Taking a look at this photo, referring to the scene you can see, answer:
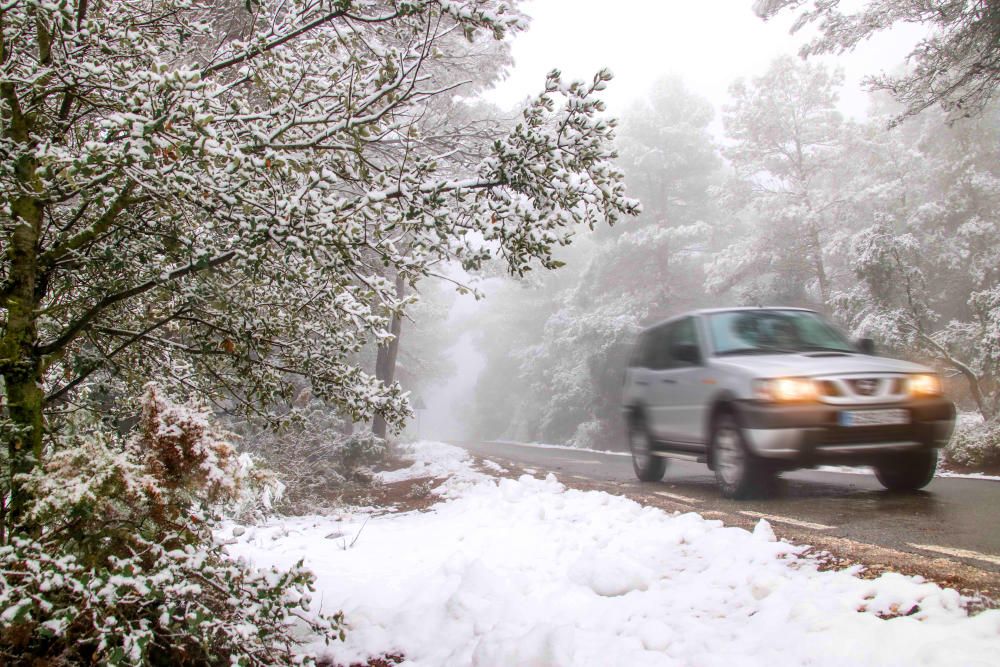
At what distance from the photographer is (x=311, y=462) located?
35.5 feet

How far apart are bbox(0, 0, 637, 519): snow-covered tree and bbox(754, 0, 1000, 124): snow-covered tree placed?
398 inches

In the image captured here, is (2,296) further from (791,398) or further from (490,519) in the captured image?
(791,398)

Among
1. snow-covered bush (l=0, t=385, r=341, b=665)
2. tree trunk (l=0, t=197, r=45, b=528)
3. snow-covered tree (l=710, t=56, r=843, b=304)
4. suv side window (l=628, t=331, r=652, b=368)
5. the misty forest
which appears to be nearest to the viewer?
snow-covered bush (l=0, t=385, r=341, b=665)

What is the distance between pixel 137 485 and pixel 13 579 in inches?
21.3

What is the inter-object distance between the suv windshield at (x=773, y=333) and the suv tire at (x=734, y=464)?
91 cm

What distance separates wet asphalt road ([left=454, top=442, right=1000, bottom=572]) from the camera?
12.9 ft

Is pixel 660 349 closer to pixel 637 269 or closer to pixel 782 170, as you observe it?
pixel 782 170

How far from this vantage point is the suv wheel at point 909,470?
588cm

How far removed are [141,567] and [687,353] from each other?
5865mm

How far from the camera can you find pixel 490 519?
5965 mm

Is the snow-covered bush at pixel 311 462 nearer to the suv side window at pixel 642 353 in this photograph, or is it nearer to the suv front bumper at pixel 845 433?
the suv side window at pixel 642 353

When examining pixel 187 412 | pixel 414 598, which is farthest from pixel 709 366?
pixel 187 412

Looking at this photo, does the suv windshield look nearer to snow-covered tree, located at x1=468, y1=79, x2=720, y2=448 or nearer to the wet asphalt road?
the wet asphalt road

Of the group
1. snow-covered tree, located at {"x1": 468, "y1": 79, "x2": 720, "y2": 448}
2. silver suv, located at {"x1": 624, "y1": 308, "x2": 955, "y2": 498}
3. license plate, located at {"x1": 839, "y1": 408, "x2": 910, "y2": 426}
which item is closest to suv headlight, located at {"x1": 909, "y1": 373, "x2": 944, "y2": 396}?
silver suv, located at {"x1": 624, "y1": 308, "x2": 955, "y2": 498}
